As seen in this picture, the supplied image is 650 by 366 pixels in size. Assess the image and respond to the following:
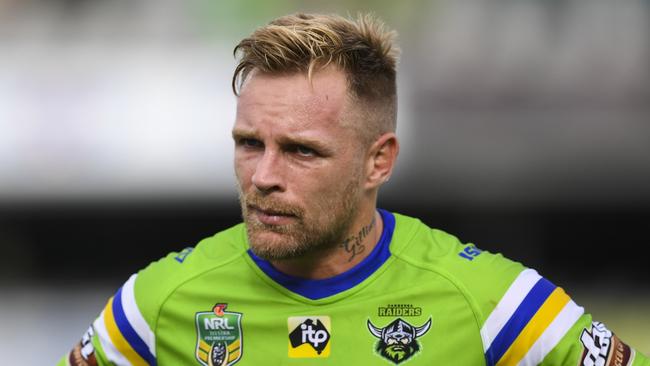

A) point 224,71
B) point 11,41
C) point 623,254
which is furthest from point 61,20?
point 623,254

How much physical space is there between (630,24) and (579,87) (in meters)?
0.84

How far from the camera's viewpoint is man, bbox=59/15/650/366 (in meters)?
2.64

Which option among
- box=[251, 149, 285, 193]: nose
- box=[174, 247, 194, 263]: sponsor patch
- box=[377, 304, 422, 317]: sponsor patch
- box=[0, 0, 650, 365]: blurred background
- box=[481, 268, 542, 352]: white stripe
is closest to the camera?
box=[251, 149, 285, 193]: nose

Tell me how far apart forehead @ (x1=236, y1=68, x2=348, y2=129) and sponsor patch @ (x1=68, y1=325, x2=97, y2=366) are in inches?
33.3

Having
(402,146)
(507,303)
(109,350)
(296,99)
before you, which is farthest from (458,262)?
(402,146)

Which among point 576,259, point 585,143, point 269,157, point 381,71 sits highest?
point 381,71

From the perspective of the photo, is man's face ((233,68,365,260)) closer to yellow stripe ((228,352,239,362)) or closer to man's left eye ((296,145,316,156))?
man's left eye ((296,145,316,156))

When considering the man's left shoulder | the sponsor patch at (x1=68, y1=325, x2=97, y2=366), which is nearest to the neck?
the man's left shoulder

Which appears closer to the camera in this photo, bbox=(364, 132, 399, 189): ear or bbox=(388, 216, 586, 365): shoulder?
bbox=(388, 216, 586, 365): shoulder

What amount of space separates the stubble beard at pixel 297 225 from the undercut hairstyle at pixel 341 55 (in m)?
0.21

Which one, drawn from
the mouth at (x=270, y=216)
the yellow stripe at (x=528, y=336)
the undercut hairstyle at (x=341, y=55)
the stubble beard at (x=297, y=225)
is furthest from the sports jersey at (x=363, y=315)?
the undercut hairstyle at (x=341, y=55)

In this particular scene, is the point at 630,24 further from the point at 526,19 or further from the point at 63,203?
the point at 63,203

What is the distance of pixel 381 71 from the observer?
9.33 ft

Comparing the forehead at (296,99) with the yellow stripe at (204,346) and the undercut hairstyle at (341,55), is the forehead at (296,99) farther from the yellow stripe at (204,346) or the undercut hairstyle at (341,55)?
the yellow stripe at (204,346)
